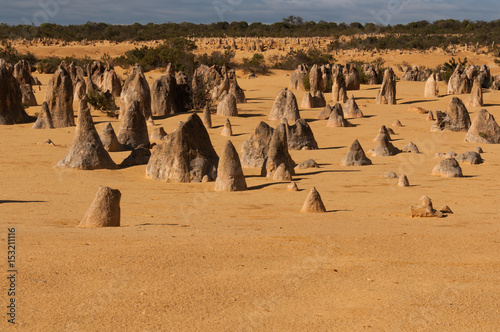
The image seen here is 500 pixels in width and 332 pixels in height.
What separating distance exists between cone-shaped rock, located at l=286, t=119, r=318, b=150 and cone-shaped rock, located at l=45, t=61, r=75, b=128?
703 centimetres

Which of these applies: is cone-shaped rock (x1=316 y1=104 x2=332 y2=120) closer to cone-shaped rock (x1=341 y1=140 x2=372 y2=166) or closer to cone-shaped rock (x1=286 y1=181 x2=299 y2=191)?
cone-shaped rock (x1=341 y1=140 x2=372 y2=166)

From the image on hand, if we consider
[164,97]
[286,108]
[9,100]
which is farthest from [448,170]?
[9,100]

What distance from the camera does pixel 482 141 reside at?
1780cm

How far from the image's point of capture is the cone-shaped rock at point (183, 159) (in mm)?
11805

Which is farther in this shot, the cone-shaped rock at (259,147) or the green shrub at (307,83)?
the green shrub at (307,83)

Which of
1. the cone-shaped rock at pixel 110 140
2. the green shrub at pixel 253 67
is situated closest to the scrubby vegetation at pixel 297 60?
the green shrub at pixel 253 67

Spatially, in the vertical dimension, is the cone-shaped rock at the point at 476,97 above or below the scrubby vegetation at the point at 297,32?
below

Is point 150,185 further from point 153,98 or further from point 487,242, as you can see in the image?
point 153,98

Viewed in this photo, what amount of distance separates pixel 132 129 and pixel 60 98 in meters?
5.00

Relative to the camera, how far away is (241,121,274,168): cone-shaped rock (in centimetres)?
1323

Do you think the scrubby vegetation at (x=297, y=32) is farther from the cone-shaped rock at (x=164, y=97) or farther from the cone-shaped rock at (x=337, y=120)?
the cone-shaped rock at (x=337, y=120)

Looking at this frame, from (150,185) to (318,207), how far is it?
351cm

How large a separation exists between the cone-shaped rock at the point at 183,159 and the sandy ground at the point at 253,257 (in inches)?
13.3

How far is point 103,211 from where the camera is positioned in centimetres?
755
